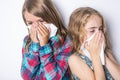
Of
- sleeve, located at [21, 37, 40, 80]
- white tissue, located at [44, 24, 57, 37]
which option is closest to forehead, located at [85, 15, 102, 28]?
white tissue, located at [44, 24, 57, 37]

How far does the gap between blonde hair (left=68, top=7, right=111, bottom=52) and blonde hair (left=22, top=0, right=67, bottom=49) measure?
0.20 ft

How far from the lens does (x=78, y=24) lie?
4.41 ft

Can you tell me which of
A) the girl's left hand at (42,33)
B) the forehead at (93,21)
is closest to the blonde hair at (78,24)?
the forehead at (93,21)

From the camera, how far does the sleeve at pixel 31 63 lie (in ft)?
4.46

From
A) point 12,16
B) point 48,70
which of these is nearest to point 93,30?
point 48,70

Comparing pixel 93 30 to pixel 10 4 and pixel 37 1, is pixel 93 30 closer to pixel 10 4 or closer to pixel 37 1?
pixel 37 1

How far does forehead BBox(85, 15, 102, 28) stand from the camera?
129 centimetres

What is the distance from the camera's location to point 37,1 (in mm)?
1343

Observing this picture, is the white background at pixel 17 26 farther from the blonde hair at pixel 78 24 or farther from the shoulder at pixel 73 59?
the shoulder at pixel 73 59

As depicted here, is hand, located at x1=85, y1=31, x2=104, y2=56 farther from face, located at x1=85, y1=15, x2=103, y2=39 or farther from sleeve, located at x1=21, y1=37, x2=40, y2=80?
sleeve, located at x1=21, y1=37, x2=40, y2=80

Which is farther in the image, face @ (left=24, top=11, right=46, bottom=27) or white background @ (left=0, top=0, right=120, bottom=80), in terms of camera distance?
white background @ (left=0, top=0, right=120, bottom=80)

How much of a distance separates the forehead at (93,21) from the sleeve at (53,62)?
197 millimetres

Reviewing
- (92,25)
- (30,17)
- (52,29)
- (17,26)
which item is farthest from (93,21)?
(17,26)

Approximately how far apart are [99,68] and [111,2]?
426 millimetres
